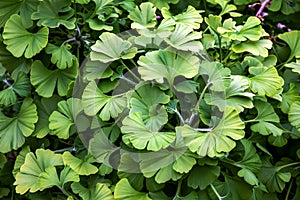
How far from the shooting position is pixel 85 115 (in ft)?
2.94

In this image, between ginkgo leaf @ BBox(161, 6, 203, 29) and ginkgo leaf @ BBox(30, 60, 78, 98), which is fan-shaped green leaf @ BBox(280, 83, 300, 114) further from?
ginkgo leaf @ BBox(30, 60, 78, 98)

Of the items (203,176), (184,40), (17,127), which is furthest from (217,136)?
(17,127)

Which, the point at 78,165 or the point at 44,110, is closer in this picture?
the point at 78,165

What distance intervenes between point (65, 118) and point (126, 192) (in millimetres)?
200

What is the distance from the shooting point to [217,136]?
78cm

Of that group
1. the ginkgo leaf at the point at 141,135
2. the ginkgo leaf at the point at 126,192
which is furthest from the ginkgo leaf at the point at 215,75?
the ginkgo leaf at the point at 126,192

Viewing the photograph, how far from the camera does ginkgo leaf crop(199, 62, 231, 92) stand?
2.73ft

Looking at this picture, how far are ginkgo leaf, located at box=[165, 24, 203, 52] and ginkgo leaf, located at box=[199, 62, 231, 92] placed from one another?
37 mm

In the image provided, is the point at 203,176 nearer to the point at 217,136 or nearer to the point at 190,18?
the point at 217,136

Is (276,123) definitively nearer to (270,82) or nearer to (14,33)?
(270,82)

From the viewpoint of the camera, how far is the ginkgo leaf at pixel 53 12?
925 millimetres

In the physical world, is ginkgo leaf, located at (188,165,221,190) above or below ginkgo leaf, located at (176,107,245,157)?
below

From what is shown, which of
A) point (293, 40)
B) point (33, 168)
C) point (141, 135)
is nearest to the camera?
point (141, 135)

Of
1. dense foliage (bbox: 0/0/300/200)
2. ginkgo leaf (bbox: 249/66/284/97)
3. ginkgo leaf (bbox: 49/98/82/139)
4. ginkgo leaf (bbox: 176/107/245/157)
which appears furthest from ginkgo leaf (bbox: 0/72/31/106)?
ginkgo leaf (bbox: 249/66/284/97)
